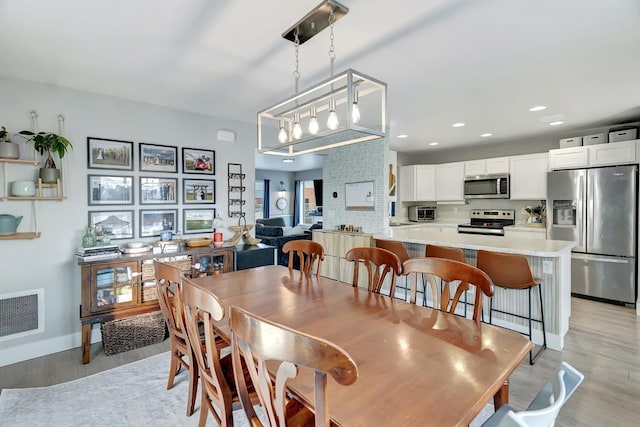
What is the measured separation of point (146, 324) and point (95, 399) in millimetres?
864

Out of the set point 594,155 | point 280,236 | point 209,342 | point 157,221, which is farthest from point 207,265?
point 594,155

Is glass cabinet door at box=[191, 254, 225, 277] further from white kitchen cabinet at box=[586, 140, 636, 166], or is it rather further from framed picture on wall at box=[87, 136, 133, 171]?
white kitchen cabinet at box=[586, 140, 636, 166]

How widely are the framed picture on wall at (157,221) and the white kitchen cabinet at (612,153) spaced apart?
5.53 m

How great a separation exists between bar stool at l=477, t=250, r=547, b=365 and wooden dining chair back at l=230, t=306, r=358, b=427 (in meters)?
2.23

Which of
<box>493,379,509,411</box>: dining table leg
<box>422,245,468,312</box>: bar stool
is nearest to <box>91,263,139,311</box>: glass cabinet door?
<box>422,245,468,312</box>: bar stool

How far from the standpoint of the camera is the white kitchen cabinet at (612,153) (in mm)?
3971

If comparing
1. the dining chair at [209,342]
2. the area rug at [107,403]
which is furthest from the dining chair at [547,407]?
the area rug at [107,403]

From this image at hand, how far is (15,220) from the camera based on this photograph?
268cm

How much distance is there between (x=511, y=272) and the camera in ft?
8.79

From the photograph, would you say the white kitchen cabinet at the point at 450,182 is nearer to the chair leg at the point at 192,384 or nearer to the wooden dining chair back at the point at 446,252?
the wooden dining chair back at the point at 446,252

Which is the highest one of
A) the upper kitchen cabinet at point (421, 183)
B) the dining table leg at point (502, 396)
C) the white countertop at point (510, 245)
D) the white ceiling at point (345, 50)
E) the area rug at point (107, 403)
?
the white ceiling at point (345, 50)

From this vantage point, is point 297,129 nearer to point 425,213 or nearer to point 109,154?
point 109,154

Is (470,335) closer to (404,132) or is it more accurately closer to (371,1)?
(371,1)

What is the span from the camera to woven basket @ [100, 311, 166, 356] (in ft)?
9.24
